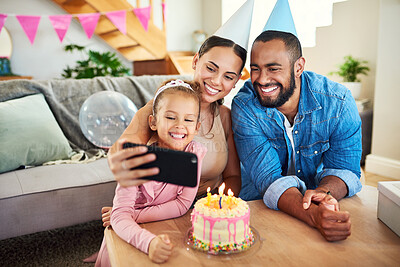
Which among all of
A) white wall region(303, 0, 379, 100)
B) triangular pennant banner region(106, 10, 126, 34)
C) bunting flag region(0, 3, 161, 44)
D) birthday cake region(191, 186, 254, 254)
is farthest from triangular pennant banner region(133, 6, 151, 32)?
birthday cake region(191, 186, 254, 254)

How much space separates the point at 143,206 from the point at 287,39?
81 centimetres

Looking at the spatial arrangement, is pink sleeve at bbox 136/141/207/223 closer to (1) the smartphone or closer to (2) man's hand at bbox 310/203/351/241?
(1) the smartphone

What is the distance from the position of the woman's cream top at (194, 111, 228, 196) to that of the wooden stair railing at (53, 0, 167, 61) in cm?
420

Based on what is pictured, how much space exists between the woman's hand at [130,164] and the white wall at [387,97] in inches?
112

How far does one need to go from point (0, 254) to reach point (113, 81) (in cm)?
132

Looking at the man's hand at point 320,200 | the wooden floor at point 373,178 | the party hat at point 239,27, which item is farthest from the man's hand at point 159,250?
the wooden floor at point 373,178

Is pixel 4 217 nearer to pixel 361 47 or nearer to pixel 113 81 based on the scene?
pixel 113 81

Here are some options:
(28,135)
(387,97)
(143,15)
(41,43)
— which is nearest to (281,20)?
(28,135)

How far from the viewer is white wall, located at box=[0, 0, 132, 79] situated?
5.01 m

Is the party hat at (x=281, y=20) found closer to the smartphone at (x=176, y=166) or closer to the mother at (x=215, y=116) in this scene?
the mother at (x=215, y=116)

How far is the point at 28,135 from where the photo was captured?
1957mm

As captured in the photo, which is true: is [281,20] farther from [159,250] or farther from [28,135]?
[28,135]

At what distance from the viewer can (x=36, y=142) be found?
197 centimetres

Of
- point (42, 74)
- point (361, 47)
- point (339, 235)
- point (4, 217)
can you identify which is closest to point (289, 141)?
point (339, 235)
